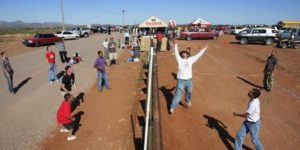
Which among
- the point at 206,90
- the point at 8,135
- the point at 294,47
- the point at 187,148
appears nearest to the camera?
the point at 187,148

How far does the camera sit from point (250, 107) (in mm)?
4949

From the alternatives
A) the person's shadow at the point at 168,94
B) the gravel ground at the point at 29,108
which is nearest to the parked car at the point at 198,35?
the gravel ground at the point at 29,108

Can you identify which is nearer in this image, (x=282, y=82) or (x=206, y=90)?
(x=206, y=90)

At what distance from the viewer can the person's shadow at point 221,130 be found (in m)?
5.82

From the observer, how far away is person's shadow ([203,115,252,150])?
5.82m

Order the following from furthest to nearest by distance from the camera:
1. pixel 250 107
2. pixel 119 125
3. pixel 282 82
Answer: pixel 282 82 < pixel 119 125 < pixel 250 107

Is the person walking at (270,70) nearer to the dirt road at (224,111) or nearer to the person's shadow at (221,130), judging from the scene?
the dirt road at (224,111)

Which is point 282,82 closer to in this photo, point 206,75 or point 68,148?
point 206,75

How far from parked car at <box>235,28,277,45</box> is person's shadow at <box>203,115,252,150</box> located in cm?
2416

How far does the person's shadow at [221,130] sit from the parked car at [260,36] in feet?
79.3

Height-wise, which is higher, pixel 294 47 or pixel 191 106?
pixel 294 47

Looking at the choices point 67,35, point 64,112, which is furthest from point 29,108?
point 67,35

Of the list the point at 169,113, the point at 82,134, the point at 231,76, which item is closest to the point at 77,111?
the point at 82,134

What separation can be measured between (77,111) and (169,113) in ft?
10.1
